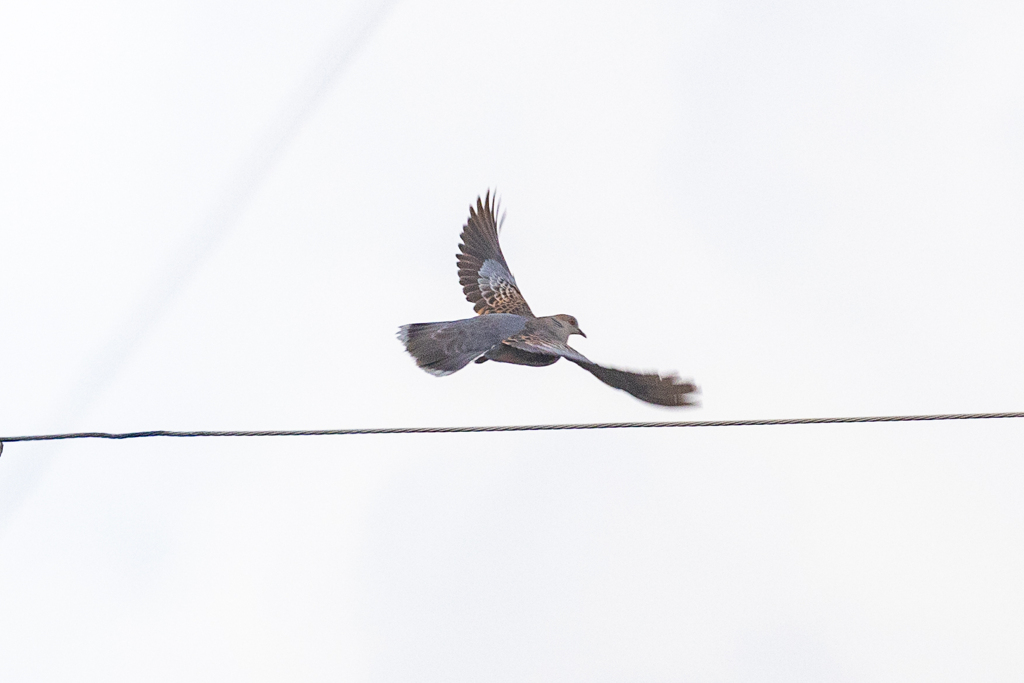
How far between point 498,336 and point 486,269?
3.22 metres

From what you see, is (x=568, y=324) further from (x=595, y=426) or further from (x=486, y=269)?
(x=595, y=426)

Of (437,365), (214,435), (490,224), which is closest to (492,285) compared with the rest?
(490,224)

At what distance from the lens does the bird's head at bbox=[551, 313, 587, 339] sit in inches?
427

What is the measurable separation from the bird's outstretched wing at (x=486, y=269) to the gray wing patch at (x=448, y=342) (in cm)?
236

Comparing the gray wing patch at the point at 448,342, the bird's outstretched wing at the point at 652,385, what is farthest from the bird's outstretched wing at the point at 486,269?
the bird's outstretched wing at the point at 652,385

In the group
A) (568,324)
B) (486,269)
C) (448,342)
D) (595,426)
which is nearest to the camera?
(595,426)

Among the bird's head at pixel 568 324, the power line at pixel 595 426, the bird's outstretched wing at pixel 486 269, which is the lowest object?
the power line at pixel 595 426

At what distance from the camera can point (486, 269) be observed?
12719mm

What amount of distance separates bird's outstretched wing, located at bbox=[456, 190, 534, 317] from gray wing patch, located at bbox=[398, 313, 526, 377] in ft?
7.73

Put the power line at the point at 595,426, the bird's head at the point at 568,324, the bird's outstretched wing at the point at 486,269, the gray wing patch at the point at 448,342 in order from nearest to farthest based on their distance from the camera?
the power line at the point at 595,426 < the gray wing patch at the point at 448,342 < the bird's head at the point at 568,324 < the bird's outstretched wing at the point at 486,269

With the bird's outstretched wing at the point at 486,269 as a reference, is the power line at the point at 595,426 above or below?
below

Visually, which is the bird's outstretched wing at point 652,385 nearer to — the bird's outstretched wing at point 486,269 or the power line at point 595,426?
the power line at point 595,426

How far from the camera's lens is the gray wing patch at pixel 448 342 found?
8.81 metres

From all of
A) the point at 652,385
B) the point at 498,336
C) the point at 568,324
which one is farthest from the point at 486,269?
the point at 652,385
